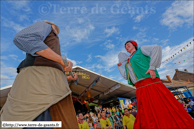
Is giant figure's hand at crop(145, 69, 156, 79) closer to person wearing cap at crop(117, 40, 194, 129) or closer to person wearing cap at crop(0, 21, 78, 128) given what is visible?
person wearing cap at crop(117, 40, 194, 129)

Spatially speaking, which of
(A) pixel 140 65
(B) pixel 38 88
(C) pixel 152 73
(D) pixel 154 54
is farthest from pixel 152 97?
(B) pixel 38 88

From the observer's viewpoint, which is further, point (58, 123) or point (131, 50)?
point (131, 50)

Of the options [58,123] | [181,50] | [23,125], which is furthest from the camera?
[181,50]

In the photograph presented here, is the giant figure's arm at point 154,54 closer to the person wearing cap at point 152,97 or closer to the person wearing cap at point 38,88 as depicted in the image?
the person wearing cap at point 152,97

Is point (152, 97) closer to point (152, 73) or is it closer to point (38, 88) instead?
point (152, 73)

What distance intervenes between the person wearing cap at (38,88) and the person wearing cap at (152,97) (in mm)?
923

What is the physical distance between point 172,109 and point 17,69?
5.25 ft

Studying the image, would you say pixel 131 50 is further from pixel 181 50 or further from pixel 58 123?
pixel 181 50

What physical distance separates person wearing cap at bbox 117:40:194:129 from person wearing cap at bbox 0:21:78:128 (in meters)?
0.92

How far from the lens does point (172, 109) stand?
3.99ft

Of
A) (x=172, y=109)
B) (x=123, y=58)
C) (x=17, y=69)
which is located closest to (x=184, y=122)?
(x=172, y=109)

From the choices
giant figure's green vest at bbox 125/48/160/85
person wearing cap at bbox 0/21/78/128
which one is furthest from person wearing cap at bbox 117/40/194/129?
person wearing cap at bbox 0/21/78/128

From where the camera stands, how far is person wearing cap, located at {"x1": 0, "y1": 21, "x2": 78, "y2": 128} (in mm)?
679

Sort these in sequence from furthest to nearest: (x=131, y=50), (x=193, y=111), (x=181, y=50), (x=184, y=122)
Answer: (x=181, y=50)
(x=193, y=111)
(x=131, y=50)
(x=184, y=122)
